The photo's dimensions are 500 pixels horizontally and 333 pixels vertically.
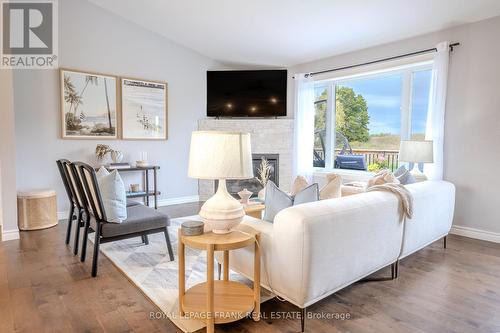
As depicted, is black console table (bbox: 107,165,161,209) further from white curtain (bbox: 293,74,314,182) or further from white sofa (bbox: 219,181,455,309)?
white sofa (bbox: 219,181,455,309)

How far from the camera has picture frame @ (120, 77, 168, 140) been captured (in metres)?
5.07

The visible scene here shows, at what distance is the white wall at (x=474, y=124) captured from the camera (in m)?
3.66

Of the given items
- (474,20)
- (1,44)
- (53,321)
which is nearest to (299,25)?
(474,20)

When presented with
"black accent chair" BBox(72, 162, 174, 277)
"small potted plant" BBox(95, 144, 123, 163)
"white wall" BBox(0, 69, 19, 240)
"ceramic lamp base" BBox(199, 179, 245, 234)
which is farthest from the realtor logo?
"ceramic lamp base" BBox(199, 179, 245, 234)

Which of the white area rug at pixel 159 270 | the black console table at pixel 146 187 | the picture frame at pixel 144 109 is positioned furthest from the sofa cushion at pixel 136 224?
the picture frame at pixel 144 109

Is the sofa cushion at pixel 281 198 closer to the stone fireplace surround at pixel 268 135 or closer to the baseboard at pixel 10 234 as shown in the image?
the baseboard at pixel 10 234

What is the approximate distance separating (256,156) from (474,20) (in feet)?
11.8

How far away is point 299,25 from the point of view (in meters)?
4.42

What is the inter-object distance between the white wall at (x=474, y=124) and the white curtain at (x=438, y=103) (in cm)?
11

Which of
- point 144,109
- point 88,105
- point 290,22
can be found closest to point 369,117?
point 290,22

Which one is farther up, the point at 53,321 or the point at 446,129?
the point at 446,129

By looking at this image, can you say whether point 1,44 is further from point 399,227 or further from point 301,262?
point 399,227

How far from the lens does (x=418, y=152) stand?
3.76 meters

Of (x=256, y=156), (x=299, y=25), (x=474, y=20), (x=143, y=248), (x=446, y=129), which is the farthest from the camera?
(x=256, y=156)
